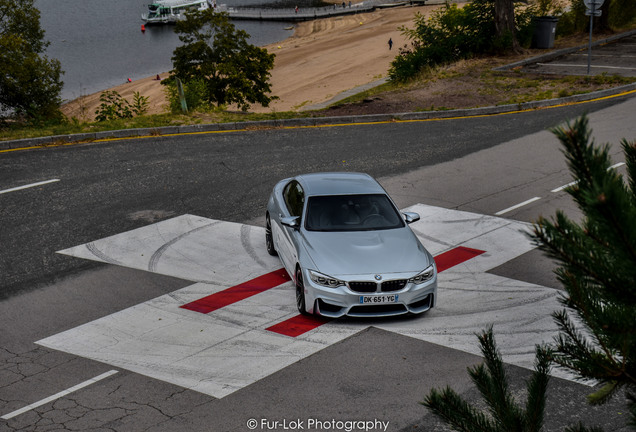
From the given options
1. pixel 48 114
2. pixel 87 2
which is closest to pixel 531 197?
pixel 48 114

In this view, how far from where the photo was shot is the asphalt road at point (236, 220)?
25.2ft

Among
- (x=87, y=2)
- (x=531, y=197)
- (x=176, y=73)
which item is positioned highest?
(x=87, y=2)

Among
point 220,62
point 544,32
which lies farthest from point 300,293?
point 220,62

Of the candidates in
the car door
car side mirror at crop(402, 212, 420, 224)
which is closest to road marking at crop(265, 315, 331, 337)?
the car door

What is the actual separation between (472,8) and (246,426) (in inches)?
1117

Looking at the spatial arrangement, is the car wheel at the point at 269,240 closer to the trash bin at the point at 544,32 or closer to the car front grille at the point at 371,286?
the car front grille at the point at 371,286

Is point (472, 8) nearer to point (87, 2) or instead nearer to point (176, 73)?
point (176, 73)

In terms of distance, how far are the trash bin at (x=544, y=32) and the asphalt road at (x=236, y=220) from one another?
9.34 meters

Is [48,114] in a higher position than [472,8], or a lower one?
lower

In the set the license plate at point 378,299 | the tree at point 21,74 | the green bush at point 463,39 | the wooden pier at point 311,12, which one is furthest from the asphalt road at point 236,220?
the wooden pier at point 311,12

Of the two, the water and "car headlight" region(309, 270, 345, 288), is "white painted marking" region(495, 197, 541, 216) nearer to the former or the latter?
"car headlight" region(309, 270, 345, 288)

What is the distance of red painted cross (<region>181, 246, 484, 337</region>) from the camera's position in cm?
979

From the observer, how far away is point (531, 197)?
1519 cm

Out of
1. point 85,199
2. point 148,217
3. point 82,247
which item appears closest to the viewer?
point 82,247
